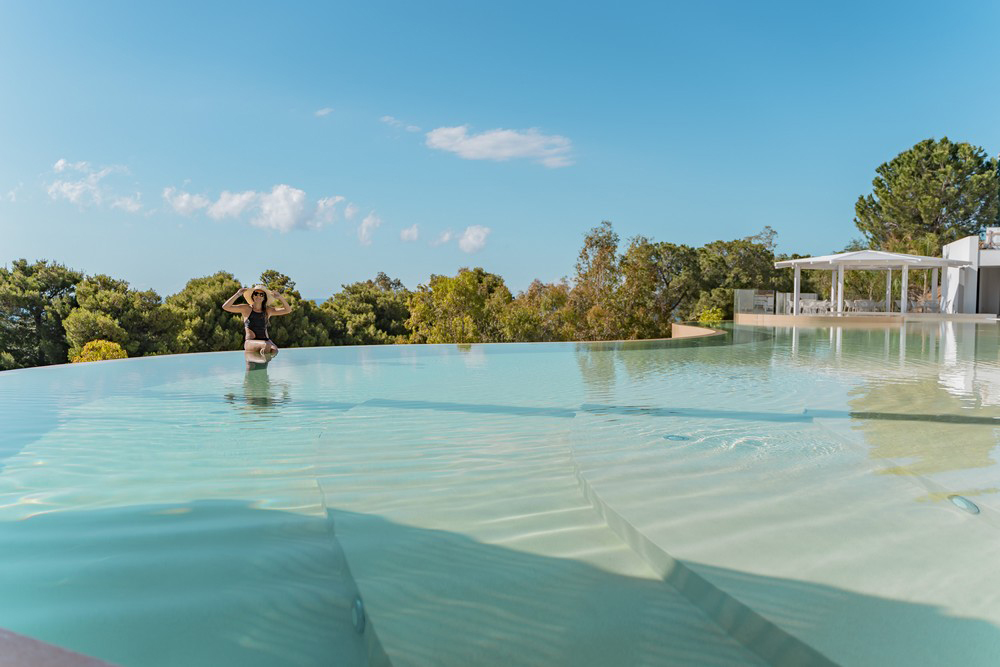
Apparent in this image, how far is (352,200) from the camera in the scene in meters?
47.2

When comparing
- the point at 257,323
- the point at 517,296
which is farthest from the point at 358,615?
the point at 517,296

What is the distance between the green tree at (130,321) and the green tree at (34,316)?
54.1 inches

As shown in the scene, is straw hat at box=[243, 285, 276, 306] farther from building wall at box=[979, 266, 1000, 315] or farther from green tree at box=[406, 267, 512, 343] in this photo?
building wall at box=[979, 266, 1000, 315]

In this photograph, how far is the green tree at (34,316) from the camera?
23734 mm

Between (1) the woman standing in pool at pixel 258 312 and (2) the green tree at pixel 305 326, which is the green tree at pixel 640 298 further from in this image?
(1) the woman standing in pool at pixel 258 312

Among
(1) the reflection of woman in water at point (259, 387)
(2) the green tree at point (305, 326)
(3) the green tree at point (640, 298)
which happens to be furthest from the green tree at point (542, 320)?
(1) the reflection of woman in water at point (259, 387)

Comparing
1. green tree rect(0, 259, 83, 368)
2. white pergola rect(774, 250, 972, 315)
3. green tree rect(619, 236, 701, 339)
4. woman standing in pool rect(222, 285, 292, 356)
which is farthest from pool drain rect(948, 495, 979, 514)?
green tree rect(0, 259, 83, 368)

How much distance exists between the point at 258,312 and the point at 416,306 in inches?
560

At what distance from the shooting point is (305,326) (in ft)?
82.5

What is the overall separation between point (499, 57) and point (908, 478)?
2400 cm

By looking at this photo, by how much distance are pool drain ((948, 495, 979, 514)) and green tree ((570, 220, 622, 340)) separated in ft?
56.5

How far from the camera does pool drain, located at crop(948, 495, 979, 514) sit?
2453mm

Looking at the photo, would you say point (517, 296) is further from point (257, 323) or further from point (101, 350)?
point (257, 323)

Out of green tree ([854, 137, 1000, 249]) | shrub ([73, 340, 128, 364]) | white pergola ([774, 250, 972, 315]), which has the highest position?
green tree ([854, 137, 1000, 249])
